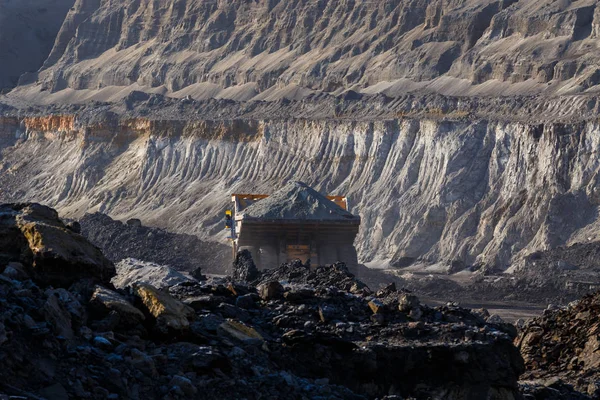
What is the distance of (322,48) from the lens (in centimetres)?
10125

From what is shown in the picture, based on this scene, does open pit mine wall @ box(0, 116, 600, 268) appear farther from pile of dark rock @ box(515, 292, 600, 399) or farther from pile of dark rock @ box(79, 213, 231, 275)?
pile of dark rock @ box(515, 292, 600, 399)

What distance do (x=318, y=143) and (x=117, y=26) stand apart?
215 ft

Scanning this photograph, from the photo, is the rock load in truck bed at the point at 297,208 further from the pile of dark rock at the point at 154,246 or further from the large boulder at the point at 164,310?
the large boulder at the point at 164,310

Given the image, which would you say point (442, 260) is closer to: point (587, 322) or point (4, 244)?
point (587, 322)

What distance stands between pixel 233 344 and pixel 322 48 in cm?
8862

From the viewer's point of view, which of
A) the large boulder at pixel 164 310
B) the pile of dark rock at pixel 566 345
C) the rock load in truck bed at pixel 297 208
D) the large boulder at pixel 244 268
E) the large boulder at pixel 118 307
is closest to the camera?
the large boulder at pixel 118 307

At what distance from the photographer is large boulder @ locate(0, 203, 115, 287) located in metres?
13.7

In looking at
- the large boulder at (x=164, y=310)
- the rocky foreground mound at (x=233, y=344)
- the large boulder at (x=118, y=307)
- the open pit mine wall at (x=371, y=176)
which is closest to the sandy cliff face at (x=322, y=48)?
the open pit mine wall at (x=371, y=176)

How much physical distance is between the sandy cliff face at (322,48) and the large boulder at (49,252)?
52.1 metres

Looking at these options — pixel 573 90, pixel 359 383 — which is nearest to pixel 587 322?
pixel 359 383

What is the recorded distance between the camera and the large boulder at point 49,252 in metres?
13.7

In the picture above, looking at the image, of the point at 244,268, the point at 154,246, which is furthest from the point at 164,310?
the point at 154,246

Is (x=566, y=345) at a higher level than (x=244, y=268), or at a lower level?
lower

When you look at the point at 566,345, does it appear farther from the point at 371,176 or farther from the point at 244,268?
the point at 371,176
